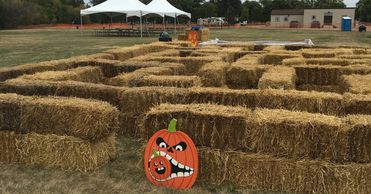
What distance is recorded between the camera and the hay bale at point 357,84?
25.9 ft

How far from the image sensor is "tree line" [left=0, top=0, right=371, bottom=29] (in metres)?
69.6

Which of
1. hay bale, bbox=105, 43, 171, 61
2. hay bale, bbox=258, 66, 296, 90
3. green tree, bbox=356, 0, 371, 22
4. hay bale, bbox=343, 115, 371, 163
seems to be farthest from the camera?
green tree, bbox=356, 0, 371, 22

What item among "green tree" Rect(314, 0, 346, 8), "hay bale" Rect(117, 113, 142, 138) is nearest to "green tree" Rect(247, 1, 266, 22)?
"green tree" Rect(314, 0, 346, 8)

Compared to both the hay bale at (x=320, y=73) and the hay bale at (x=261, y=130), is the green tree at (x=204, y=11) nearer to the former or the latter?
the hay bale at (x=320, y=73)

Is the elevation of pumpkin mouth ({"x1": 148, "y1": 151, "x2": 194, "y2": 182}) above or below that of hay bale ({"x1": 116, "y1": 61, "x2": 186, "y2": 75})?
below

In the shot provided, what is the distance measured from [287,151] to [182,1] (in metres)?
94.0

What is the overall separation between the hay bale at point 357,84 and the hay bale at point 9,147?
6.49 metres

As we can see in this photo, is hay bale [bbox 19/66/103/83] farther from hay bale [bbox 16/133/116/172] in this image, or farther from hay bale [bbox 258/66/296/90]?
hay bale [bbox 258/66/296/90]

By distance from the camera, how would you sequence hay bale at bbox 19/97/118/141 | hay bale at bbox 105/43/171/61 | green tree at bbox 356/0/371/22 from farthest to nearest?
green tree at bbox 356/0/371/22, hay bale at bbox 105/43/171/61, hay bale at bbox 19/97/118/141

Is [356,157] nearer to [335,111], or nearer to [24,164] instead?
[335,111]

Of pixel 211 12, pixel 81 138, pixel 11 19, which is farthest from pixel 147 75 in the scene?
pixel 211 12

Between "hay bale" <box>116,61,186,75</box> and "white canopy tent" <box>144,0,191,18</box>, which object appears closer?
"hay bale" <box>116,61,186,75</box>

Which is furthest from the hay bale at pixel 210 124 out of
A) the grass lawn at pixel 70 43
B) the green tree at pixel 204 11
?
the green tree at pixel 204 11

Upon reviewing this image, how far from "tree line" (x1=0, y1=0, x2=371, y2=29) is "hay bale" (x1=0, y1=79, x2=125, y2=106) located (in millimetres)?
66351
